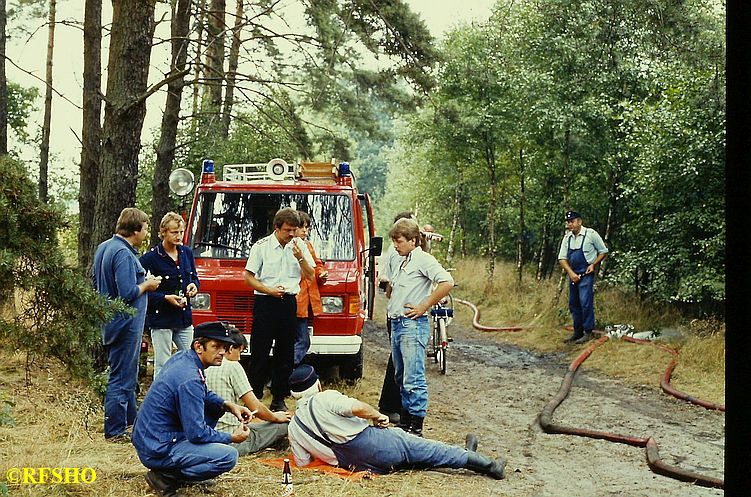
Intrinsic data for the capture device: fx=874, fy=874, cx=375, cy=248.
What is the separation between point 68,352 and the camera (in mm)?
5125

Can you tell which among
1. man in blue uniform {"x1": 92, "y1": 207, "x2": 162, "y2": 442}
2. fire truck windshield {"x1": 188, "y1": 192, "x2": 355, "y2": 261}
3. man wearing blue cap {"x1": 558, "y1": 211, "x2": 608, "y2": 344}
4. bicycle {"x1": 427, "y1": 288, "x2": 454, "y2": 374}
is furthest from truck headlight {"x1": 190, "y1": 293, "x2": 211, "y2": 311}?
man wearing blue cap {"x1": 558, "y1": 211, "x2": 608, "y2": 344}

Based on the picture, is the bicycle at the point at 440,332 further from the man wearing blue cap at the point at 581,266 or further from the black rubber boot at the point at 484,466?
the black rubber boot at the point at 484,466

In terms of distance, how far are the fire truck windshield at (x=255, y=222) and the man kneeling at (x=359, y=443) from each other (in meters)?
3.99

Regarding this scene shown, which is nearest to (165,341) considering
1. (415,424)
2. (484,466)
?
(415,424)

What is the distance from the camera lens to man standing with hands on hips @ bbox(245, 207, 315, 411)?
325 inches

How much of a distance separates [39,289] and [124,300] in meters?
2.19

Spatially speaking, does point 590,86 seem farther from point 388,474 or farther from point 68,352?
point 68,352

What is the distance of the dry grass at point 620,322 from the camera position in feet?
36.7

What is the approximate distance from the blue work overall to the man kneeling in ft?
25.0

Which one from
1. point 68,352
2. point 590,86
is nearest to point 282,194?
point 68,352

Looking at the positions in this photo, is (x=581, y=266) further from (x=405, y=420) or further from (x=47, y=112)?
(x=47, y=112)

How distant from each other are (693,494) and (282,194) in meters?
6.09

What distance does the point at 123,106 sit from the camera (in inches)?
375

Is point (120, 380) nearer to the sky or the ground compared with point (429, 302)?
nearer to the ground
